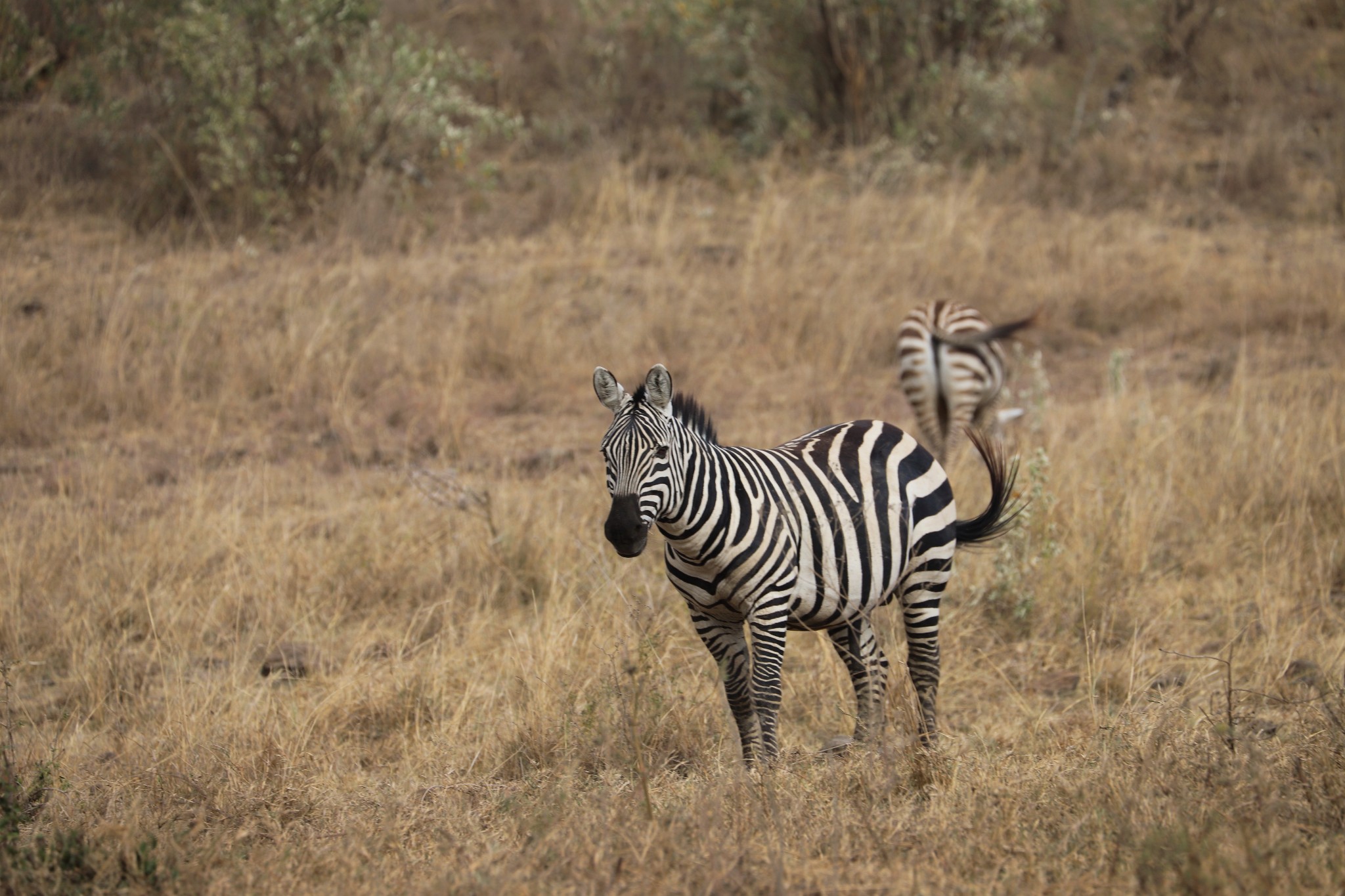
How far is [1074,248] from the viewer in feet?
37.1

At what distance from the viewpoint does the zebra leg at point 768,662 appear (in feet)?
12.8

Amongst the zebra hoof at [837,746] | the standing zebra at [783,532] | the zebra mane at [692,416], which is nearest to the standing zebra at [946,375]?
the standing zebra at [783,532]

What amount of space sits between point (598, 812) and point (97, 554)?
3719mm

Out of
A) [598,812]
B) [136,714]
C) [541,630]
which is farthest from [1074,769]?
[136,714]

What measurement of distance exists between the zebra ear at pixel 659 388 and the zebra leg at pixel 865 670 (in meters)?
1.06

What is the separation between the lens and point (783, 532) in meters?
3.98

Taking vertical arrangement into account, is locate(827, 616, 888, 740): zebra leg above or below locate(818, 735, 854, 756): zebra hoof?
above

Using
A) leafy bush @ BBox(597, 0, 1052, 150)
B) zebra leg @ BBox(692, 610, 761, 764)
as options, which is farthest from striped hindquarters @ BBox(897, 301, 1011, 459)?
leafy bush @ BBox(597, 0, 1052, 150)

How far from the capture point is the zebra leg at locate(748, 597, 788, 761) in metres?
3.89

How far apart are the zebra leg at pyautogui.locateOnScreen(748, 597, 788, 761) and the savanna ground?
0.73ft

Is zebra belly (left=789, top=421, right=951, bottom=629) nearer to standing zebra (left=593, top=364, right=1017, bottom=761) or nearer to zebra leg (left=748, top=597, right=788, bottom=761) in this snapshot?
standing zebra (left=593, top=364, right=1017, bottom=761)

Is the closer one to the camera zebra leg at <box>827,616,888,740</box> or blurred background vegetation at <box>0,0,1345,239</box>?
zebra leg at <box>827,616,888,740</box>

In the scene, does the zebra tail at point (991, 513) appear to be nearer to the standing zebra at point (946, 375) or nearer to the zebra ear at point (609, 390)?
the zebra ear at point (609, 390)

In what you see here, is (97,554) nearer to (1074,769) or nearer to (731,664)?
(731,664)
